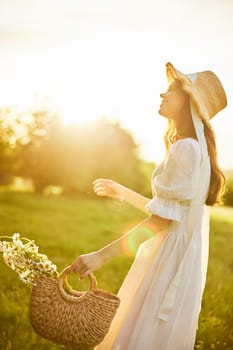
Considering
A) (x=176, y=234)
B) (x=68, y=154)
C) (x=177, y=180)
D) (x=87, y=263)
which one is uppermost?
(x=68, y=154)

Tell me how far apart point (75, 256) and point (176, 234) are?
7115 mm

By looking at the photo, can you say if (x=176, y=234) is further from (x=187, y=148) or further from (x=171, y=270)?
(x=187, y=148)

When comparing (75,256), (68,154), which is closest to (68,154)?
(68,154)

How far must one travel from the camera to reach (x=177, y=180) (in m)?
3.10

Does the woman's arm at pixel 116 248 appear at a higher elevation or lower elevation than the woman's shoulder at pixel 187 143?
lower

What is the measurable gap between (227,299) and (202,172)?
4754 mm

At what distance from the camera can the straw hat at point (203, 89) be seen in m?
3.22

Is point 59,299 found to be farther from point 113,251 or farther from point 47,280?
point 113,251

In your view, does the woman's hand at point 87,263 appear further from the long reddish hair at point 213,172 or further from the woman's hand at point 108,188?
the long reddish hair at point 213,172

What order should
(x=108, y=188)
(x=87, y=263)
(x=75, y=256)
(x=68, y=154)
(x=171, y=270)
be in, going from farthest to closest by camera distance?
(x=68, y=154), (x=75, y=256), (x=108, y=188), (x=171, y=270), (x=87, y=263)

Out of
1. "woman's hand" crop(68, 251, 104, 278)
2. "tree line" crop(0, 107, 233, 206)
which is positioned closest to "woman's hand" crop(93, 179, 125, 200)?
"woman's hand" crop(68, 251, 104, 278)

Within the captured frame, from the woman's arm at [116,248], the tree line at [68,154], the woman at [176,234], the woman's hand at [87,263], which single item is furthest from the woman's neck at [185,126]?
the tree line at [68,154]

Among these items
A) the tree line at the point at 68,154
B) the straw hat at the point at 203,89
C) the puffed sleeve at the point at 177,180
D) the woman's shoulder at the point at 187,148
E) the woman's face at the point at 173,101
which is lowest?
the puffed sleeve at the point at 177,180

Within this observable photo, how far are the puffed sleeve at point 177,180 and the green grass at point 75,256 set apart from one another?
2571mm
